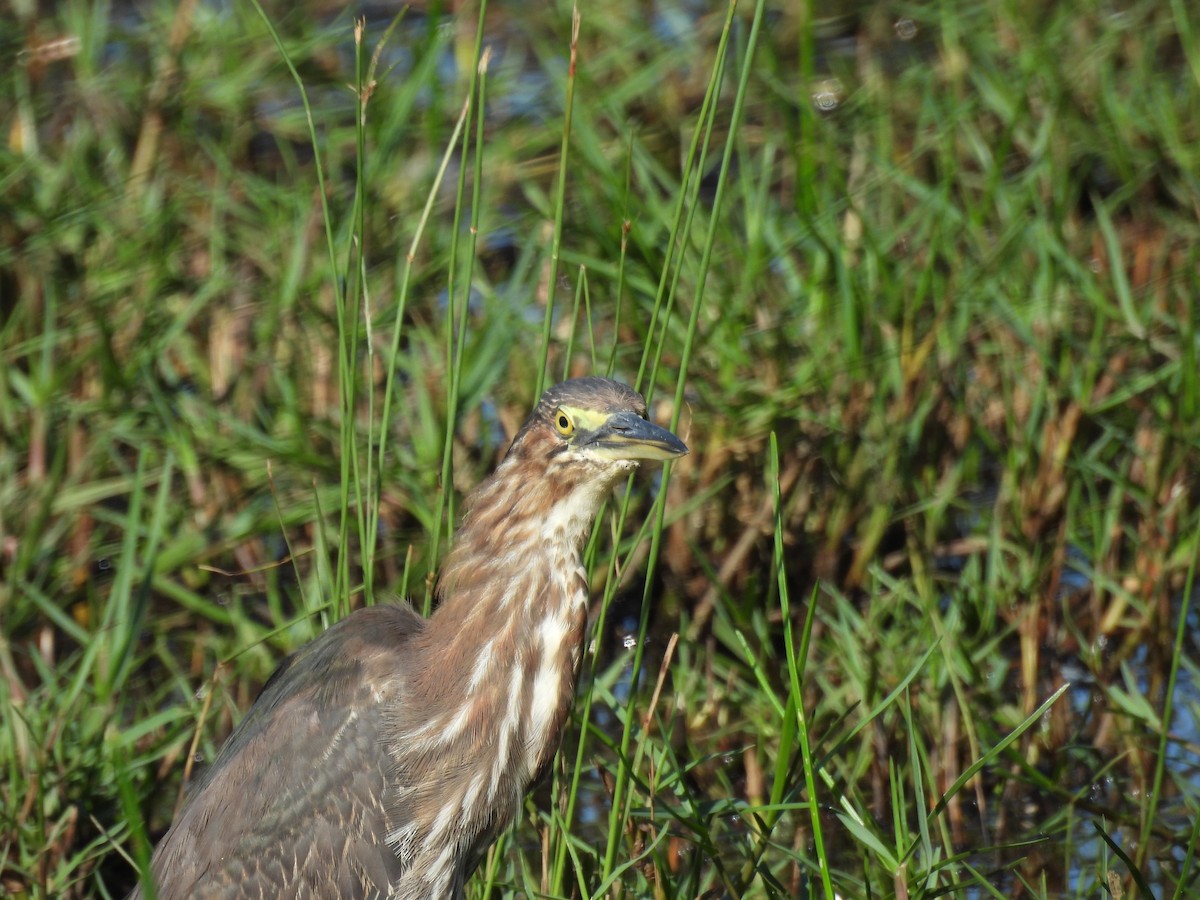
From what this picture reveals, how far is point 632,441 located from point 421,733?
72 centimetres

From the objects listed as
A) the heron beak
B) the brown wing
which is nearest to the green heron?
the brown wing

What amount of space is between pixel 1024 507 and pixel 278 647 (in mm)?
2086

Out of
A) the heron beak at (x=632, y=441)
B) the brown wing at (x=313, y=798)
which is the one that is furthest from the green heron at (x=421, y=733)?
the heron beak at (x=632, y=441)

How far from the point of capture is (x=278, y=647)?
471cm

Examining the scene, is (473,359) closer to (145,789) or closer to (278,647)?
(278,647)

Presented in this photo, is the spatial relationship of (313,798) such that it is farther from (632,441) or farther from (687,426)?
(687,426)

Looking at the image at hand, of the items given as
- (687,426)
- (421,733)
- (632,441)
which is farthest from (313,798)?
(687,426)

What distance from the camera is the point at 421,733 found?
3.51 m

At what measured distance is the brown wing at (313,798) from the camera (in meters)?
3.50

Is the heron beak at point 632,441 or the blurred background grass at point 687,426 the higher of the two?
the heron beak at point 632,441

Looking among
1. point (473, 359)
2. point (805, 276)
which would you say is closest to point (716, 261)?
point (805, 276)

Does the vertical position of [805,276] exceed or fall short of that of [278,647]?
it exceeds it

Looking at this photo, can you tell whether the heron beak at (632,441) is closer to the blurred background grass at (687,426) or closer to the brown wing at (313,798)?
the blurred background grass at (687,426)

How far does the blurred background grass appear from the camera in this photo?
13.3 feet
